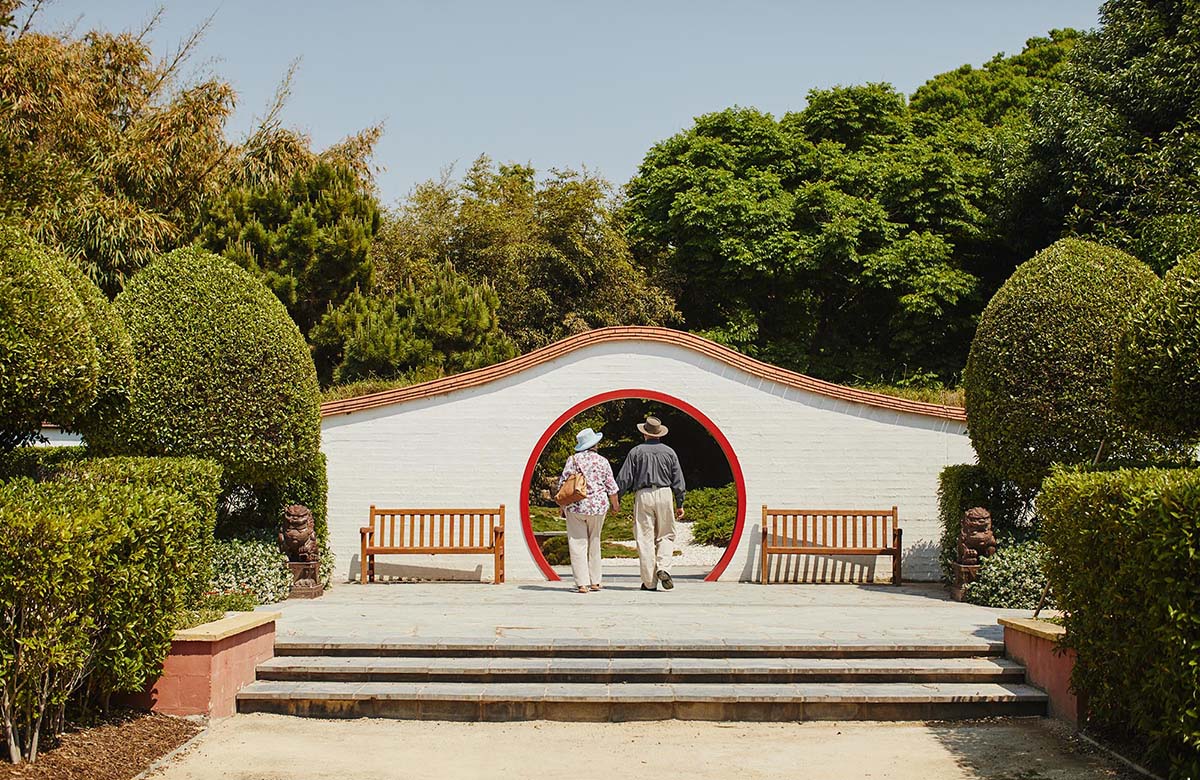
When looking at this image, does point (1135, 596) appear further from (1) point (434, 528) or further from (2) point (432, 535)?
(1) point (434, 528)

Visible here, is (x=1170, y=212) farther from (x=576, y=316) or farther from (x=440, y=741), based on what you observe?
(x=440, y=741)

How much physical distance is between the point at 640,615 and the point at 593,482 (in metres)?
1.98

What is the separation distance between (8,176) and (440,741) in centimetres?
609

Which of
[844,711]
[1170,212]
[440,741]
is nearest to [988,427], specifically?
[844,711]

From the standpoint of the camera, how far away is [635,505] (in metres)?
11.7

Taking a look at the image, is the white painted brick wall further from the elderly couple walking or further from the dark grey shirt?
the dark grey shirt

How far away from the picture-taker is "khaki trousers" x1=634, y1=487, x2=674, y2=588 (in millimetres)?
11758

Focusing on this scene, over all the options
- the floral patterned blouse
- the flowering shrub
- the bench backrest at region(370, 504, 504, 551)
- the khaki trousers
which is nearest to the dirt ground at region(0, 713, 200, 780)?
the flowering shrub

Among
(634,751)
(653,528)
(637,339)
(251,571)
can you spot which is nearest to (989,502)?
(653,528)

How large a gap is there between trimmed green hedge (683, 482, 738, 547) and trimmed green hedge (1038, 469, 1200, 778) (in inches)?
472

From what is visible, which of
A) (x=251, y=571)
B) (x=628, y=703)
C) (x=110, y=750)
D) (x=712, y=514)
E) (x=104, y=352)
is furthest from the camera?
(x=712, y=514)

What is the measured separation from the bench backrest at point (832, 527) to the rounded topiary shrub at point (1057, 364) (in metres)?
2.28

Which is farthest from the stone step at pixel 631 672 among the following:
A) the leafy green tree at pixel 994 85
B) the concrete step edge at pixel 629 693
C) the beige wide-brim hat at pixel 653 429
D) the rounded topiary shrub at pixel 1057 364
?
the leafy green tree at pixel 994 85

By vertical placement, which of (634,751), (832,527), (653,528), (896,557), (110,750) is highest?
(653,528)
